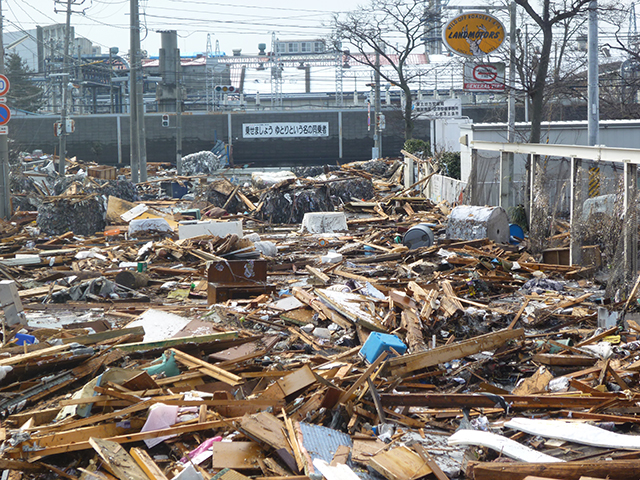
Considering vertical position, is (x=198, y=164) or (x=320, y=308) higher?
(x=198, y=164)

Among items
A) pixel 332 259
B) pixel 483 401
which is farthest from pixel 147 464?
pixel 332 259

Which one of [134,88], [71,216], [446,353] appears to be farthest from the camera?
[134,88]

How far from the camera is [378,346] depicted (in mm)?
7180

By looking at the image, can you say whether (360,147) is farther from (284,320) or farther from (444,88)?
(284,320)

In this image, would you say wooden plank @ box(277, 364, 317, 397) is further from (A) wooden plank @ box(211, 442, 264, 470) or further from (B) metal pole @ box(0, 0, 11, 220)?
(B) metal pole @ box(0, 0, 11, 220)

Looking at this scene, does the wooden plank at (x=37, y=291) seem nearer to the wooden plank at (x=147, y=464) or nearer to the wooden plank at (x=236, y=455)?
the wooden plank at (x=147, y=464)

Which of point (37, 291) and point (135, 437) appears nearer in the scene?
point (135, 437)

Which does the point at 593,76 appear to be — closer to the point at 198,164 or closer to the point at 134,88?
the point at 134,88

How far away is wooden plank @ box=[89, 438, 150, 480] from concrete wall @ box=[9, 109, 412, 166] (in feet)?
158

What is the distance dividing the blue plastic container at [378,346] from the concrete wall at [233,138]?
45.5 meters

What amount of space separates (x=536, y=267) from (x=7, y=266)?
10.8 m

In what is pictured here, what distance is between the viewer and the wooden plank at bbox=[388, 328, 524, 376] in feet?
21.5

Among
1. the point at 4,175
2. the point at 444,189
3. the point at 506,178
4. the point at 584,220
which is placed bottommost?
the point at 584,220

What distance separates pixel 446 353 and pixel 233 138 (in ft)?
157
